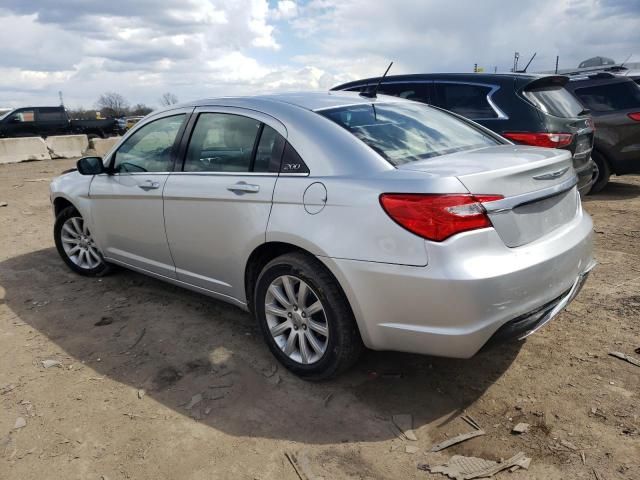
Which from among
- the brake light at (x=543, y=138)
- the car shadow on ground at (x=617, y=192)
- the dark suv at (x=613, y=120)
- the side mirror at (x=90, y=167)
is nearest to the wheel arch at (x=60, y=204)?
the side mirror at (x=90, y=167)

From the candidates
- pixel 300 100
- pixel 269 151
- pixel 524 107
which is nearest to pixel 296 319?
pixel 269 151

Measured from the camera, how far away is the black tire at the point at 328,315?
9.16ft

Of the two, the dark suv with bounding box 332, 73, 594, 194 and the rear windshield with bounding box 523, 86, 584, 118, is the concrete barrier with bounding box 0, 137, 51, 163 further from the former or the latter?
the rear windshield with bounding box 523, 86, 584, 118

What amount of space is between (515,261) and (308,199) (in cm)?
111

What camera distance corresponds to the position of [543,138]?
18.1ft

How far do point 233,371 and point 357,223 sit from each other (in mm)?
1361

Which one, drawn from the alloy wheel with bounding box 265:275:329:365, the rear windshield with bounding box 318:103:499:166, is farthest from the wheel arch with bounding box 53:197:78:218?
the rear windshield with bounding box 318:103:499:166

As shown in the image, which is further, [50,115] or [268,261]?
[50,115]

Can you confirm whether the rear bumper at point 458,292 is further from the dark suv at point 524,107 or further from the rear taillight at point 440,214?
the dark suv at point 524,107

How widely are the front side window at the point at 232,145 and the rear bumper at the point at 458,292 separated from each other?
2.72ft

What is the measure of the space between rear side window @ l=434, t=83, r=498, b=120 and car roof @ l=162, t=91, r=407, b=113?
2520 mm

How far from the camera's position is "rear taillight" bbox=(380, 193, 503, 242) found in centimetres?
241

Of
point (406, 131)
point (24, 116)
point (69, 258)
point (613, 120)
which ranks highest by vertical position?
point (24, 116)

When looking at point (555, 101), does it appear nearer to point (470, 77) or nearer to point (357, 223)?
point (470, 77)
